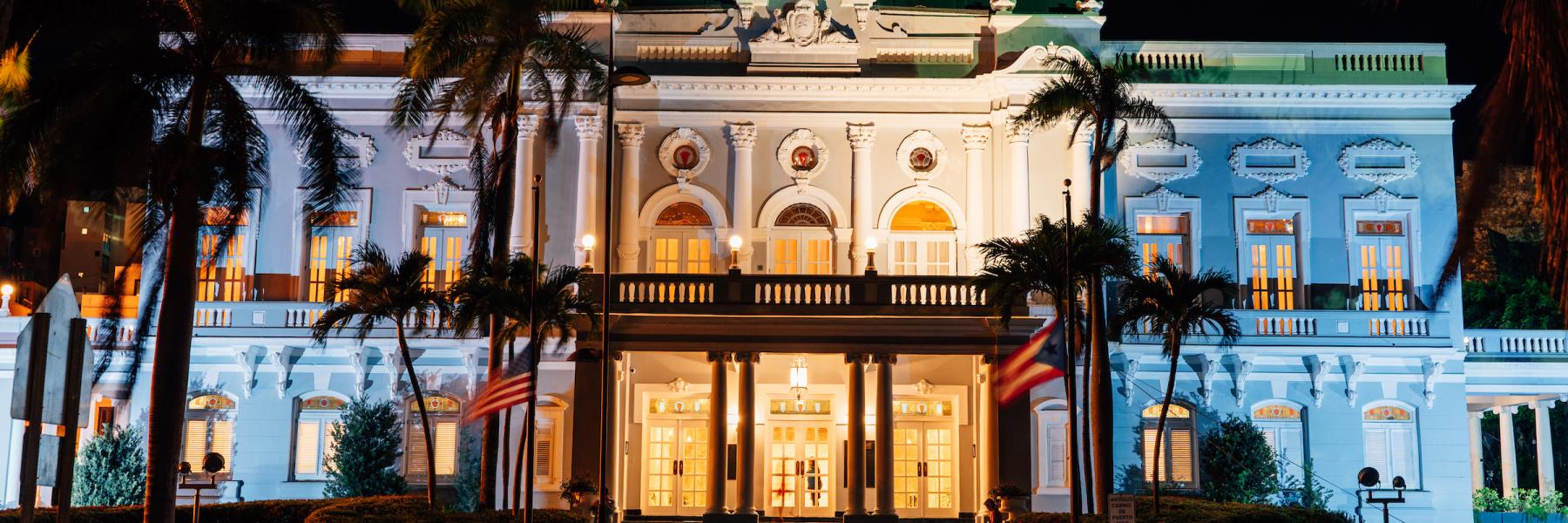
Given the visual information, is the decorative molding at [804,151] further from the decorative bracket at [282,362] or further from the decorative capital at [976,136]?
the decorative bracket at [282,362]

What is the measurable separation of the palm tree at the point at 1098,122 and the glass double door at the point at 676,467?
9.24 m

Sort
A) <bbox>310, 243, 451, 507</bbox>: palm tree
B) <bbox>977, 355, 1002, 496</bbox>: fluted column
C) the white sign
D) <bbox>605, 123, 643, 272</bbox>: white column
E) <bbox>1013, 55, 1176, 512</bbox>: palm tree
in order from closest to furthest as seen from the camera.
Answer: the white sign < <bbox>310, 243, 451, 507</bbox>: palm tree < <bbox>1013, 55, 1176, 512</bbox>: palm tree < <bbox>977, 355, 1002, 496</bbox>: fluted column < <bbox>605, 123, 643, 272</bbox>: white column

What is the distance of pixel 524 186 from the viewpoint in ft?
120

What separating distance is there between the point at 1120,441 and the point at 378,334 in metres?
17.9

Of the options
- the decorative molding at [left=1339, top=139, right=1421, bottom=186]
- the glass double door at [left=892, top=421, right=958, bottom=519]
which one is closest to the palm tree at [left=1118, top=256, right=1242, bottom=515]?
the glass double door at [left=892, top=421, right=958, bottom=519]

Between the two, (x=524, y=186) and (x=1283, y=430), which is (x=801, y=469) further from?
(x=1283, y=430)

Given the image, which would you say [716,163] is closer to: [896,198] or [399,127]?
[896,198]

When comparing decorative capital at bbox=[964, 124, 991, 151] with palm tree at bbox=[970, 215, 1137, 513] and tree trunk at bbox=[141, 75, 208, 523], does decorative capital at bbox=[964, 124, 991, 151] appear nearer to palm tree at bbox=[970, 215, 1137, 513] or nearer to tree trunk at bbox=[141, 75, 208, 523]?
palm tree at bbox=[970, 215, 1137, 513]

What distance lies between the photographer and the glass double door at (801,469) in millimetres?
35625

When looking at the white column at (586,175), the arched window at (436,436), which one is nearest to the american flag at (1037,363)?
the white column at (586,175)

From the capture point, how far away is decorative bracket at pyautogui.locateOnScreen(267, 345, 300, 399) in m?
36.0

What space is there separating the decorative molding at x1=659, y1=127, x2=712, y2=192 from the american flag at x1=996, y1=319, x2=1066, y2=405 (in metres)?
11.8

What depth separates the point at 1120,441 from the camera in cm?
3562

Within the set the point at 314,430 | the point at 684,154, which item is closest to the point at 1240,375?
the point at 684,154
